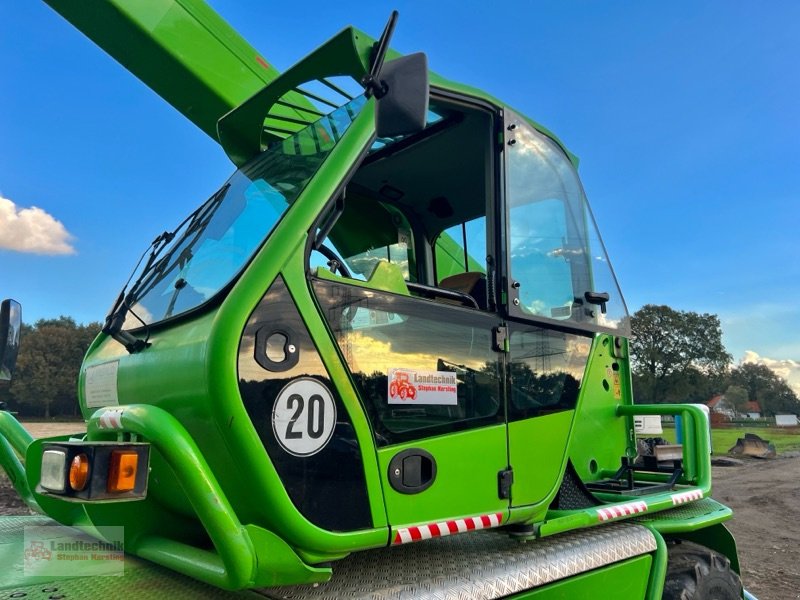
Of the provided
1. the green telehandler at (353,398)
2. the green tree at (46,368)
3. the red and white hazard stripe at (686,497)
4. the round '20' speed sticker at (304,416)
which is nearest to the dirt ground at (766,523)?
the red and white hazard stripe at (686,497)

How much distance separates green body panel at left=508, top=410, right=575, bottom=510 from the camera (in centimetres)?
244

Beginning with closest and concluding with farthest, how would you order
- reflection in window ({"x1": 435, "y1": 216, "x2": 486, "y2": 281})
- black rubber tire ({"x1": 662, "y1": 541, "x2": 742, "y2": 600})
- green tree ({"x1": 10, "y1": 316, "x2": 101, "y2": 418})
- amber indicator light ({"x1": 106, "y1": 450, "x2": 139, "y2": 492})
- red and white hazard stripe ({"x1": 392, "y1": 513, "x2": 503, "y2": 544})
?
amber indicator light ({"x1": 106, "y1": 450, "x2": 139, "y2": 492}) < red and white hazard stripe ({"x1": 392, "y1": 513, "x2": 503, "y2": 544}) < black rubber tire ({"x1": 662, "y1": 541, "x2": 742, "y2": 600}) < reflection in window ({"x1": 435, "y1": 216, "x2": 486, "y2": 281}) < green tree ({"x1": 10, "y1": 316, "x2": 101, "y2": 418})

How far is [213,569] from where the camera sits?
176 cm

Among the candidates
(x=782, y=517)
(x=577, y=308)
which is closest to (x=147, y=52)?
(x=577, y=308)

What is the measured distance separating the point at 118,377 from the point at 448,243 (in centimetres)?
261

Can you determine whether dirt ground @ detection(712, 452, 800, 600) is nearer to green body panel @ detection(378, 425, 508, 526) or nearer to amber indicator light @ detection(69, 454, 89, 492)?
green body panel @ detection(378, 425, 508, 526)

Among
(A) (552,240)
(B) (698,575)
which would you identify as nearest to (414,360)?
(A) (552,240)

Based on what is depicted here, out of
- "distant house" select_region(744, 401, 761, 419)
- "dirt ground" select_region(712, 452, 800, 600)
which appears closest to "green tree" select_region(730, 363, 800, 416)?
A: "distant house" select_region(744, 401, 761, 419)

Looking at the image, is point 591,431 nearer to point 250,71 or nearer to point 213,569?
point 213,569

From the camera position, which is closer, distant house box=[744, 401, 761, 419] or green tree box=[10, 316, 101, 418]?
green tree box=[10, 316, 101, 418]

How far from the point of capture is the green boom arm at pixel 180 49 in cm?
335

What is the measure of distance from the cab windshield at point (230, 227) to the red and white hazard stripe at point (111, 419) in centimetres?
42

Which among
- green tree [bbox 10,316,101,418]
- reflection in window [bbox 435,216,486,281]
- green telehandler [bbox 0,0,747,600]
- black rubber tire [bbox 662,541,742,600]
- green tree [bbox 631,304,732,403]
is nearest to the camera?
green telehandler [bbox 0,0,747,600]

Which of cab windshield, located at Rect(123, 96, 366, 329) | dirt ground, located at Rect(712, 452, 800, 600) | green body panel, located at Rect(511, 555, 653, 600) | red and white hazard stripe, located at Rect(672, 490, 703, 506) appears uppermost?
cab windshield, located at Rect(123, 96, 366, 329)
